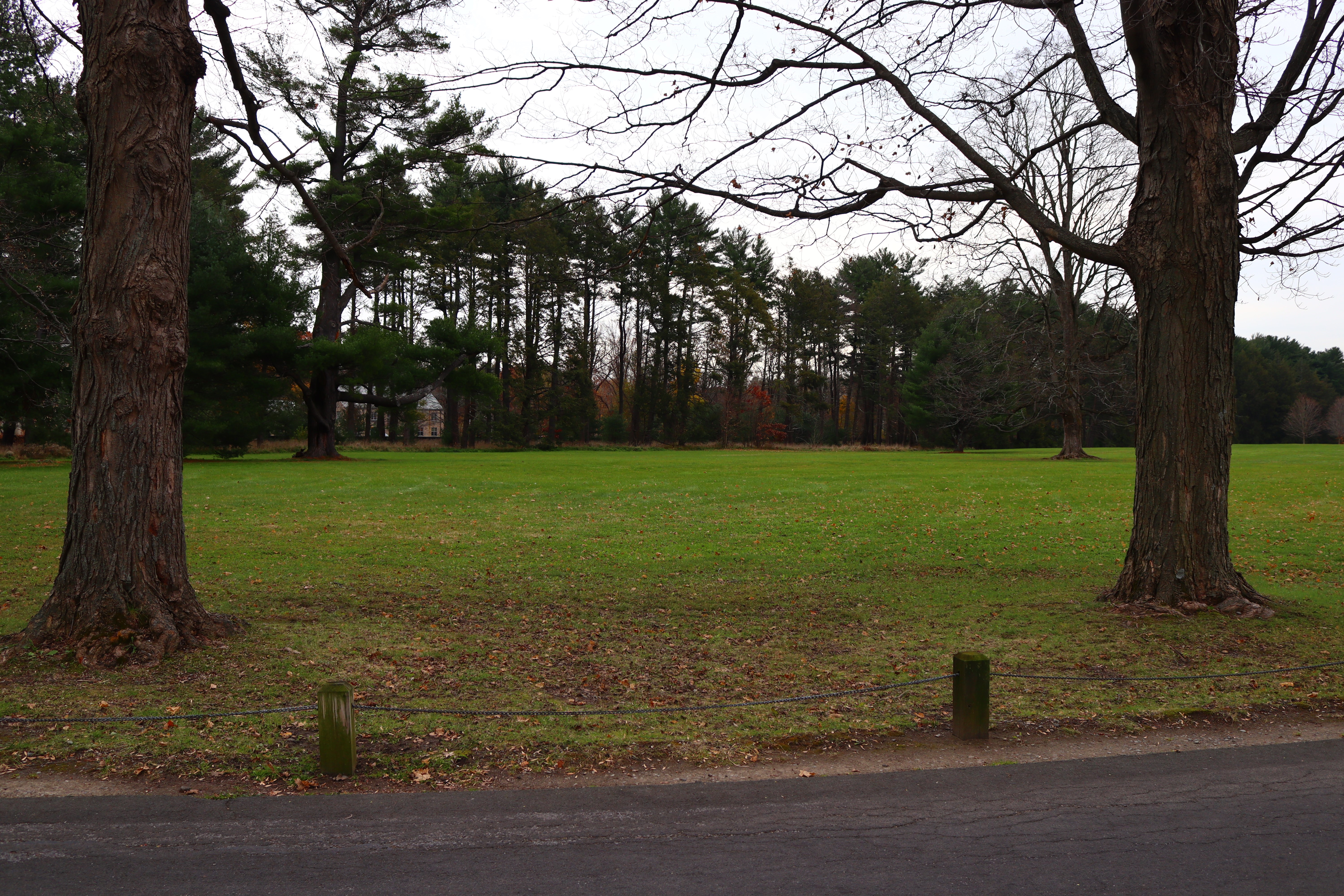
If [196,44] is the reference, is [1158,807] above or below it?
below

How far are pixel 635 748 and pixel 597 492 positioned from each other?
1748 centimetres

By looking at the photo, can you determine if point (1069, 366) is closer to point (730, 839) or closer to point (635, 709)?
point (635, 709)

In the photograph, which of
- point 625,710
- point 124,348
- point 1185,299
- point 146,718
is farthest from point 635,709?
point 1185,299

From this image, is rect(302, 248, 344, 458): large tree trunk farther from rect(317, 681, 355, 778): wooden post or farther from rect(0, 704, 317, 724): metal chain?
rect(317, 681, 355, 778): wooden post

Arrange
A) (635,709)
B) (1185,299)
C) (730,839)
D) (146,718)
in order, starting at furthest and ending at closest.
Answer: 1. (1185,299)
2. (635,709)
3. (146,718)
4. (730,839)

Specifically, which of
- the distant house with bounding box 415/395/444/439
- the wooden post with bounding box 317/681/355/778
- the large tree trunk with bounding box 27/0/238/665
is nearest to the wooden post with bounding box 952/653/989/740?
the wooden post with bounding box 317/681/355/778

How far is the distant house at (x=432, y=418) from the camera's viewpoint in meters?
87.4

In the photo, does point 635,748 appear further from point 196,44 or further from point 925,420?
point 925,420

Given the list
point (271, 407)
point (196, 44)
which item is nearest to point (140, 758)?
point (196, 44)

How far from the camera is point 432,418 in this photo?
8994 centimetres

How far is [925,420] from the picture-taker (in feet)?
195

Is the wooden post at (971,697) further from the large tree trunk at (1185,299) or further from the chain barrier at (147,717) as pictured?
the large tree trunk at (1185,299)

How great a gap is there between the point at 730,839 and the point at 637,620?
5422mm

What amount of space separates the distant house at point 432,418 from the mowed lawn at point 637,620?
217 ft
